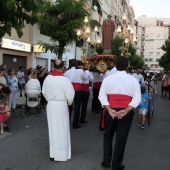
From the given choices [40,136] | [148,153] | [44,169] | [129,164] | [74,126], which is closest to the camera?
[44,169]

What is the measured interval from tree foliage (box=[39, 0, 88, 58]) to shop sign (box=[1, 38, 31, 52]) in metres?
2.39

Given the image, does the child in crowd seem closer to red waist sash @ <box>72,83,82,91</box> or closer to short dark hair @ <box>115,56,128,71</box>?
red waist sash @ <box>72,83,82,91</box>

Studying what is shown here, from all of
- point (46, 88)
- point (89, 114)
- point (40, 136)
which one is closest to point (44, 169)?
point (46, 88)

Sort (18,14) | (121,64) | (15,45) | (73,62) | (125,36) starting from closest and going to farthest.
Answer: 1. (121,64)
2. (18,14)
3. (73,62)
4. (125,36)
5. (15,45)

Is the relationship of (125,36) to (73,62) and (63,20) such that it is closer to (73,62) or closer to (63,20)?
(73,62)

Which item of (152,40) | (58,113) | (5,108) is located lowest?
(5,108)

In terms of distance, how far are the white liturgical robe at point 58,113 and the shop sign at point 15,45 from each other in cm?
1359

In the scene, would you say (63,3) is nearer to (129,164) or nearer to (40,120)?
(40,120)

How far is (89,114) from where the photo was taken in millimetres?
11328

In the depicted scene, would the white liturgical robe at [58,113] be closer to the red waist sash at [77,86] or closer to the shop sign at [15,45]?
the red waist sash at [77,86]

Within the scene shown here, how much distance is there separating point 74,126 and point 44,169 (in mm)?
3476

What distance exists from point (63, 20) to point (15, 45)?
3.86m

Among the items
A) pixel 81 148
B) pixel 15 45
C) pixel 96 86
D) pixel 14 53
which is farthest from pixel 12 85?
pixel 14 53

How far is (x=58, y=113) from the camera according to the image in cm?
547
